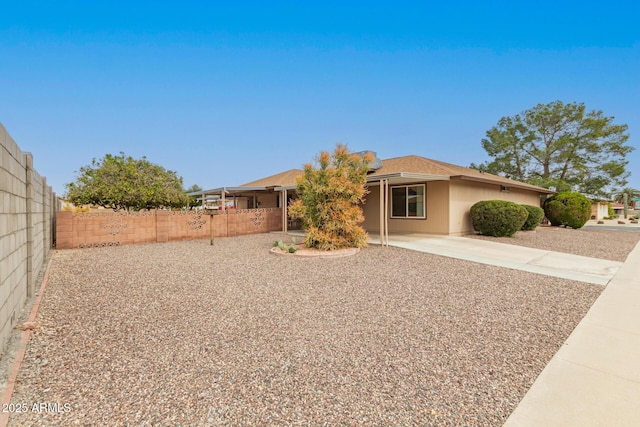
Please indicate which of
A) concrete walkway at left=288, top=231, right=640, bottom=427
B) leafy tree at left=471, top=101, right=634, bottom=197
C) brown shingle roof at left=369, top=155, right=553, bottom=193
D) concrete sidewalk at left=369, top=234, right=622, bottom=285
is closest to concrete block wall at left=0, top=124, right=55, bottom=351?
concrete walkway at left=288, top=231, right=640, bottom=427

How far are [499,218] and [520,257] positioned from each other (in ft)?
11.9

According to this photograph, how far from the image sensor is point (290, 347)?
3.03m

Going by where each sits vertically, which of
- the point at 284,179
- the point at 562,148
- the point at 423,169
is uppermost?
the point at 562,148

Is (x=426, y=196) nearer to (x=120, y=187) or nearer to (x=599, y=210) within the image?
(x=120, y=187)

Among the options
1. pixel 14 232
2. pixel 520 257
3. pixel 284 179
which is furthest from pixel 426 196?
pixel 14 232

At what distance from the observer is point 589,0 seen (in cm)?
1188

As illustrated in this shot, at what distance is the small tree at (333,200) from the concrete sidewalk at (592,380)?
572 cm

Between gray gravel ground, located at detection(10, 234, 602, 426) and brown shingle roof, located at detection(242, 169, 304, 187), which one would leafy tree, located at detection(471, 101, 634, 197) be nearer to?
brown shingle roof, located at detection(242, 169, 304, 187)

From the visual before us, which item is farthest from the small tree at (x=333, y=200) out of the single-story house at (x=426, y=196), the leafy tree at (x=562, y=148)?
the leafy tree at (x=562, y=148)

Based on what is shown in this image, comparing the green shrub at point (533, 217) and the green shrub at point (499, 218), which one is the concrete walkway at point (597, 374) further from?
the green shrub at point (533, 217)

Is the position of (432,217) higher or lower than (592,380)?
higher

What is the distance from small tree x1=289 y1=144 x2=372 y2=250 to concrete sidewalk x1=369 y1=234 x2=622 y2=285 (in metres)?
1.86

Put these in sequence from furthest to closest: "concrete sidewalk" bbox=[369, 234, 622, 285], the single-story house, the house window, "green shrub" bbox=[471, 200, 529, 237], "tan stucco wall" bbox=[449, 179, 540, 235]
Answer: the house window < "tan stucco wall" bbox=[449, 179, 540, 235] < the single-story house < "green shrub" bbox=[471, 200, 529, 237] < "concrete sidewalk" bbox=[369, 234, 622, 285]

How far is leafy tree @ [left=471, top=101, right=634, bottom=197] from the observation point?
23.9 m
